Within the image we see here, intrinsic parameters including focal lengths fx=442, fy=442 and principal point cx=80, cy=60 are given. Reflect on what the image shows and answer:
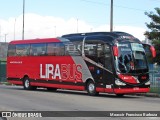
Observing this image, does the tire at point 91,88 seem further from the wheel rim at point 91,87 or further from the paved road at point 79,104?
the paved road at point 79,104

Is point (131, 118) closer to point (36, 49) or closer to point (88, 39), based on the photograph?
point (88, 39)

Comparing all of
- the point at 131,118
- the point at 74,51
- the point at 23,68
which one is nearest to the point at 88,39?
the point at 74,51

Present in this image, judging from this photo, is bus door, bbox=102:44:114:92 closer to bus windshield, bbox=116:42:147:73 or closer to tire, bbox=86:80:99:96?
bus windshield, bbox=116:42:147:73

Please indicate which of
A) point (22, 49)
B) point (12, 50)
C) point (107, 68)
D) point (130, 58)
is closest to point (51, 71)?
point (22, 49)

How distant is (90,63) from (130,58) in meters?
2.50

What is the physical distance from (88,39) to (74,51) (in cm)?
149

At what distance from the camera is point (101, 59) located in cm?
2403

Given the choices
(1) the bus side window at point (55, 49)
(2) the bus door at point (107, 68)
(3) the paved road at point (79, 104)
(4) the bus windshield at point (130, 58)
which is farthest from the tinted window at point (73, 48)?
(3) the paved road at point (79, 104)


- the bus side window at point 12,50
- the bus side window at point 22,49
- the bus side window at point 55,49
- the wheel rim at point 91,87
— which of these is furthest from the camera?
the bus side window at point 12,50

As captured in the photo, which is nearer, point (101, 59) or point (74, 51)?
point (101, 59)

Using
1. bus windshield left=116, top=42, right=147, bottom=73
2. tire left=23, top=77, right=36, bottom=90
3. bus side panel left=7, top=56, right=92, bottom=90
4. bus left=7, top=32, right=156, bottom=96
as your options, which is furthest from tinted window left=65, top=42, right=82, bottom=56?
tire left=23, top=77, right=36, bottom=90

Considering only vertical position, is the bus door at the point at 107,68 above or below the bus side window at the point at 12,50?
below

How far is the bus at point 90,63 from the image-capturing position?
2327cm

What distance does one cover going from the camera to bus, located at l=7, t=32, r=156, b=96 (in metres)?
23.3
